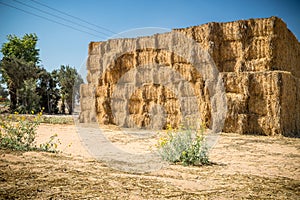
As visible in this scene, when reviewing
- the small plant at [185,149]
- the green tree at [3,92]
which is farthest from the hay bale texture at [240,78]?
the green tree at [3,92]

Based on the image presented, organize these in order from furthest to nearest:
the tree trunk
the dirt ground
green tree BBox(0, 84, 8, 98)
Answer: green tree BBox(0, 84, 8, 98) < the tree trunk < the dirt ground

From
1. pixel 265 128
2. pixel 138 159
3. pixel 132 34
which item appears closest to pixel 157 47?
pixel 132 34

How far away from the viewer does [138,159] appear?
7.28 meters

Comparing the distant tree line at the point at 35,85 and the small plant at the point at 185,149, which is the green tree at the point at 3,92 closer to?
the distant tree line at the point at 35,85

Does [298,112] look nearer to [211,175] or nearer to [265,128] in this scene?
[265,128]

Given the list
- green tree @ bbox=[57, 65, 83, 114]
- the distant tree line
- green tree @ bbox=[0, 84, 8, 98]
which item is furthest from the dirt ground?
green tree @ bbox=[0, 84, 8, 98]

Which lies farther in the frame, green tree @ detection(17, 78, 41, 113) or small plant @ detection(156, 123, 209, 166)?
green tree @ detection(17, 78, 41, 113)

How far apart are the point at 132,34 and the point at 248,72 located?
8.42 metres

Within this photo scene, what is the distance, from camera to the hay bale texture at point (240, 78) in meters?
13.6

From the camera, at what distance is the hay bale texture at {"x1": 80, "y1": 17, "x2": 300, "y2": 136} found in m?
13.6

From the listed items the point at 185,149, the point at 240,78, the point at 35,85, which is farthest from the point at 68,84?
the point at 185,149

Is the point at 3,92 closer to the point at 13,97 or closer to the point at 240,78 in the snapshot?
the point at 13,97

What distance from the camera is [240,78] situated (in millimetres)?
14203

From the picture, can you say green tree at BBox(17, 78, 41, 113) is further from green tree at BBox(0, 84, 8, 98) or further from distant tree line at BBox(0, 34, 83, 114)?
green tree at BBox(0, 84, 8, 98)
